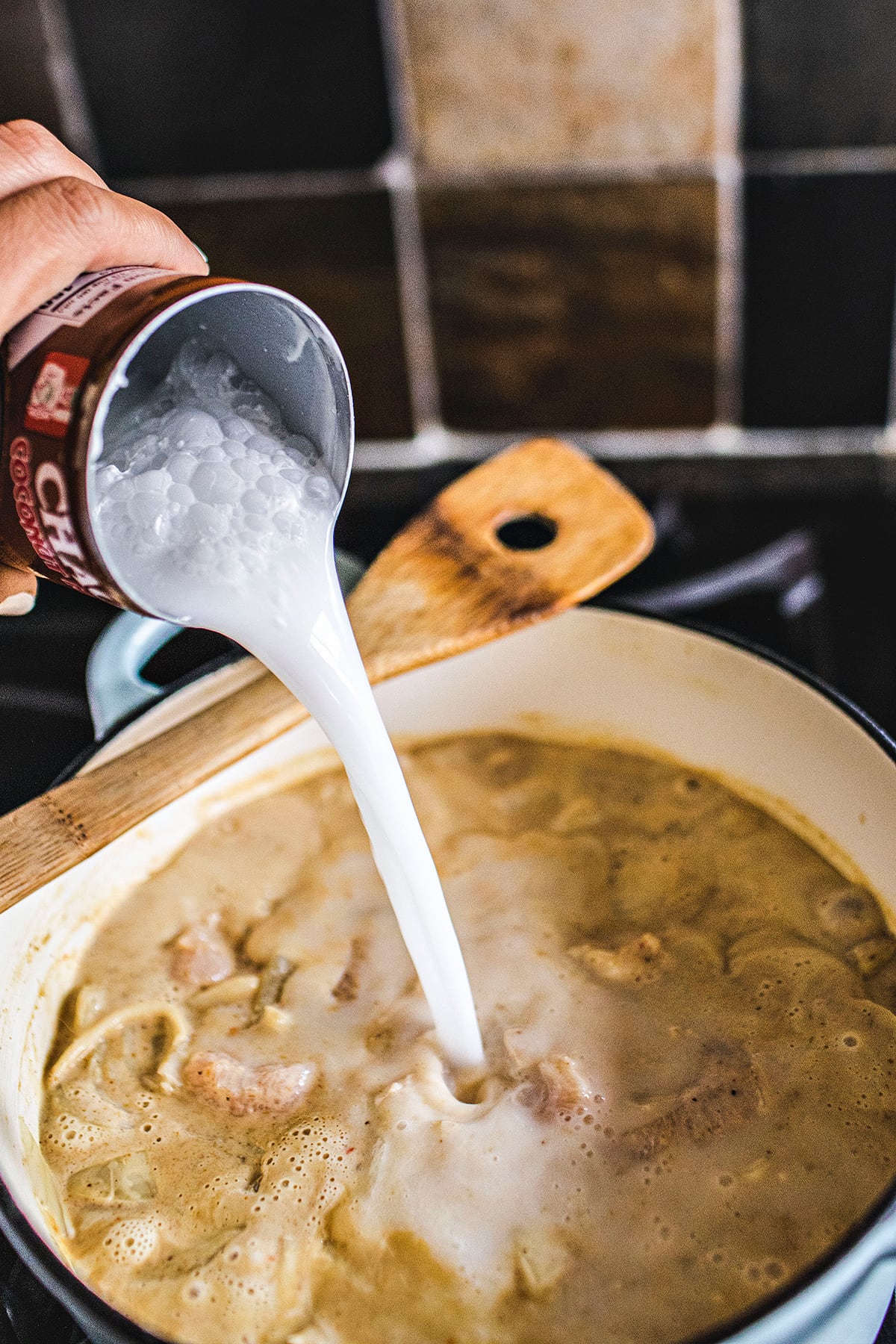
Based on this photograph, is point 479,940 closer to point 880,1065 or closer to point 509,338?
point 880,1065

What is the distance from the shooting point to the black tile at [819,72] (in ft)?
3.45

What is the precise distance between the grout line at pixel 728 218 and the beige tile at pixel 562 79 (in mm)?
11

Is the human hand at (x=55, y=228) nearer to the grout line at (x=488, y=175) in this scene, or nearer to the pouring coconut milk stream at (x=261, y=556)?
the pouring coconut milk stream at (x=261, y=556)

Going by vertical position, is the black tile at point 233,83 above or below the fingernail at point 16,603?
above

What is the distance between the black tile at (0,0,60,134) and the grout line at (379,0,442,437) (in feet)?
1.04

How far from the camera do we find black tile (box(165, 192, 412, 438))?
1214 millimetres

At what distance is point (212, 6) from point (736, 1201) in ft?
3.42

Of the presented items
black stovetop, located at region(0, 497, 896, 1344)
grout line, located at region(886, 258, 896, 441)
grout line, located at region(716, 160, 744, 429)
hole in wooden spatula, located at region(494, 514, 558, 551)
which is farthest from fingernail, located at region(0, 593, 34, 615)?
grout line, located at region(886, 258, 896, 441)

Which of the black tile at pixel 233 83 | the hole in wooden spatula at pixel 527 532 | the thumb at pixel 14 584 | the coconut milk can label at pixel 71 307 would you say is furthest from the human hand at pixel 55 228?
the black tile at pixel 233 83

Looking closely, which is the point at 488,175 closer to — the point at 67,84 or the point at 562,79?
the point at 562,79

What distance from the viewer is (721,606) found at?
1.12m

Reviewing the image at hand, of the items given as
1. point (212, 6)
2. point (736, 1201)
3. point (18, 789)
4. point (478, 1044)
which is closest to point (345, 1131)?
point (478, 1044)

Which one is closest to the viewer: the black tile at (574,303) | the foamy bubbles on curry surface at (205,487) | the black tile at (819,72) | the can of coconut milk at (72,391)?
the can of coconut milk at (72,391)

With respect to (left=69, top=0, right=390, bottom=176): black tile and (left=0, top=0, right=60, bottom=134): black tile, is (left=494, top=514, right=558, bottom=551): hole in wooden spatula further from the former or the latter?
(left=0, top=0, right=60, bottom=134): black tile
